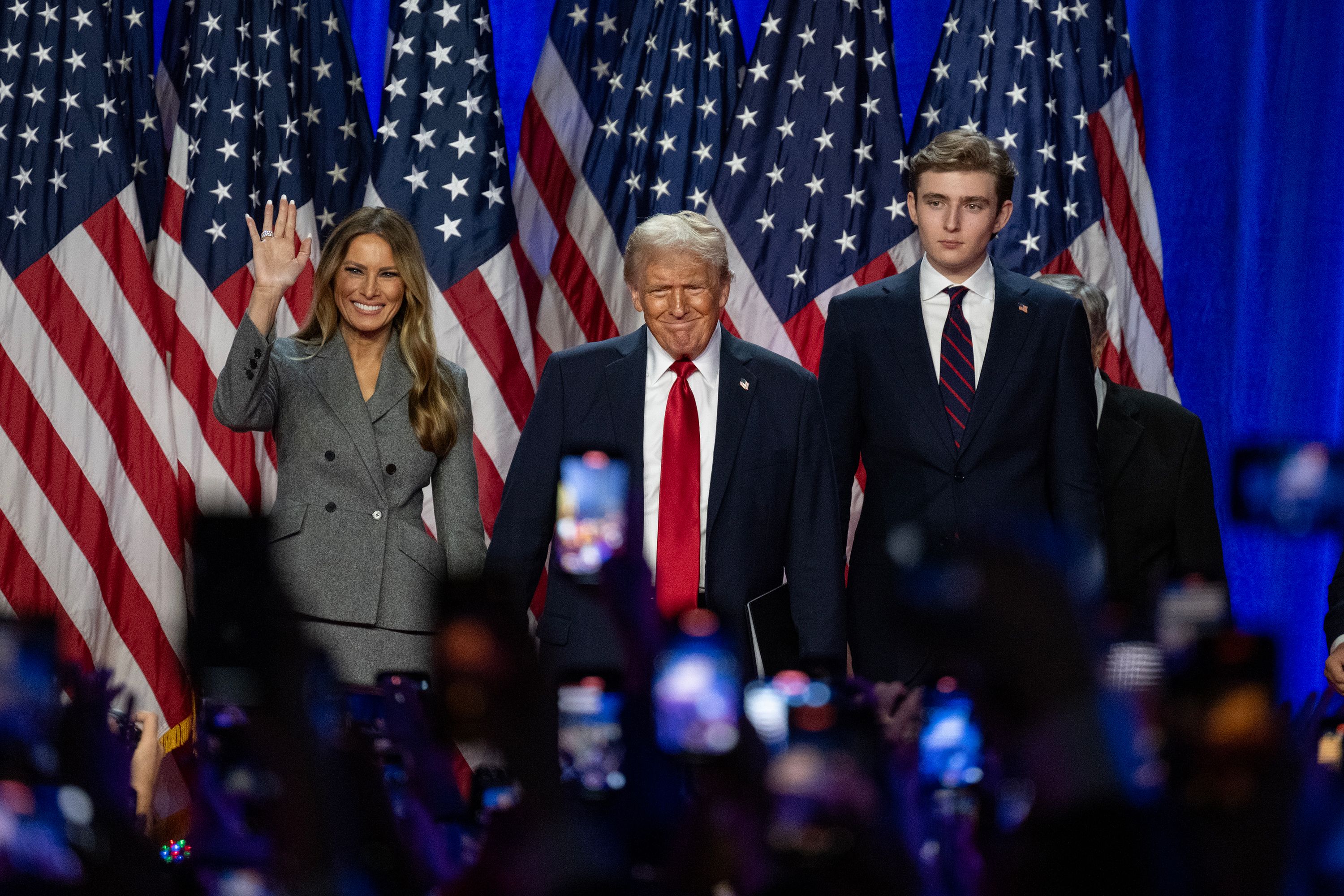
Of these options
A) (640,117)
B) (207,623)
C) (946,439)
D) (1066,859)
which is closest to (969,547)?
(1066,859)

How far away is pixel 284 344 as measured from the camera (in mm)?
2631

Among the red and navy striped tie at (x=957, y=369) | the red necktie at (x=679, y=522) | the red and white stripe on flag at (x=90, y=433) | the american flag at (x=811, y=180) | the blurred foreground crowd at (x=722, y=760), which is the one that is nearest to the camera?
the blurred foreground crowd at (x=722, y=760)

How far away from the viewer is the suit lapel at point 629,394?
2.36 metres

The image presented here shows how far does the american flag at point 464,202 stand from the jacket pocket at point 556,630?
5.31 feet

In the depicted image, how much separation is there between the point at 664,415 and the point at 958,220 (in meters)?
0.72

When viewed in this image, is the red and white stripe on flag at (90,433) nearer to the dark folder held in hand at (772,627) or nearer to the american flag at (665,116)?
the american flag at (665,116)

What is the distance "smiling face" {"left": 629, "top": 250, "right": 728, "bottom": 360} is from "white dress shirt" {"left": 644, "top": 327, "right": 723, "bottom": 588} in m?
0.03

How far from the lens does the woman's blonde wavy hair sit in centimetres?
258

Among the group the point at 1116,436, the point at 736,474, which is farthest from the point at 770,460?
the point at 1116,436

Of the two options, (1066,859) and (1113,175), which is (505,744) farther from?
(1113,175)

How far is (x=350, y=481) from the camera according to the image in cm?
253

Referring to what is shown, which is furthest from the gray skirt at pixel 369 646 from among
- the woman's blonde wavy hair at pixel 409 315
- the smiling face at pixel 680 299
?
the smiling face at pixel 680 299

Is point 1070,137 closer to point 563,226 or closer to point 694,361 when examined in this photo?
point 563,226

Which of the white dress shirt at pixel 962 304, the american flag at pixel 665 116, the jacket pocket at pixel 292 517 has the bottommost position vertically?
the jacket pocket at pixel 292 517
